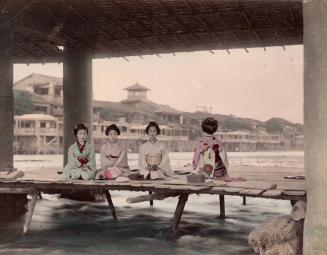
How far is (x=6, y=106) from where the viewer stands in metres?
9.56

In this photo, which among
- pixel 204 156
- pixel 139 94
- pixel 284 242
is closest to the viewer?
pixel 284 242

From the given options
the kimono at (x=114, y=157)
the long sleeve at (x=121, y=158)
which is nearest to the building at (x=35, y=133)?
the kimono at (x=114, y=157)

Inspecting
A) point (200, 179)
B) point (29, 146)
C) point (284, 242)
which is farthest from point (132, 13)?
point (29, 146)

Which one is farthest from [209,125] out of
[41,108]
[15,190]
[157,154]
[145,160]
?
[41,108]

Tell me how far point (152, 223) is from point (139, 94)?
7432 centimetres

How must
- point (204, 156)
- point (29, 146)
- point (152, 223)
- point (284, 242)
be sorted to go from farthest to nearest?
point (29, 146) < point (152, 223) < point (204, 156) < point (284, 242)

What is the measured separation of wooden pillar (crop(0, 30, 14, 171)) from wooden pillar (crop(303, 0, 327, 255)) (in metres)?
6.32

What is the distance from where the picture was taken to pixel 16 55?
13.3 metres

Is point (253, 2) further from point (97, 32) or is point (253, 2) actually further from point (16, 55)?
point (16, 55)

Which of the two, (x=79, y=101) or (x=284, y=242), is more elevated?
(x=79, y=101)

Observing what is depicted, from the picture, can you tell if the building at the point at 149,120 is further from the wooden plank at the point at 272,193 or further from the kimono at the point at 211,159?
the wooden plank at the point at 272,193

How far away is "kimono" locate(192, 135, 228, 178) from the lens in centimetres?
877

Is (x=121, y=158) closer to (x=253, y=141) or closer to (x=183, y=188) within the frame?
(x=183, y=188)

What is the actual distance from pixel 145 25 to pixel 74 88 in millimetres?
3416
